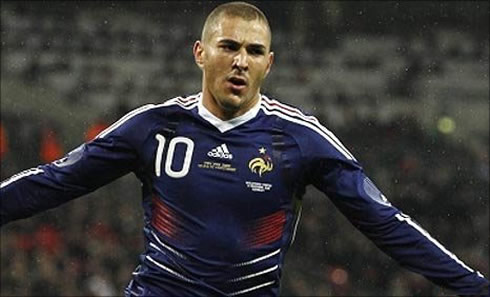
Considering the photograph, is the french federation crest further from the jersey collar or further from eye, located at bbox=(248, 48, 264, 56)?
eye, located at bbox=(248, 48, 264, 56)

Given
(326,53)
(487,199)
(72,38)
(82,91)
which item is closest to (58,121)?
(82,91)

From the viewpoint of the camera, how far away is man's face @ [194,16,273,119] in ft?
12.3

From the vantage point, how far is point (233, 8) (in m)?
3.81

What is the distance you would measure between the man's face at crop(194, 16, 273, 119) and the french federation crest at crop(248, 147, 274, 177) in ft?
0.55

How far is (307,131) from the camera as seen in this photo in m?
3.79

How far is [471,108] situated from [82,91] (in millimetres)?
3601

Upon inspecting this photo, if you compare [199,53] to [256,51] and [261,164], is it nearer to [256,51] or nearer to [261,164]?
[256,51]

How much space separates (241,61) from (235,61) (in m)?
0.02

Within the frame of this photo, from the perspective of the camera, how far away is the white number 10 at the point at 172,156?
379cm

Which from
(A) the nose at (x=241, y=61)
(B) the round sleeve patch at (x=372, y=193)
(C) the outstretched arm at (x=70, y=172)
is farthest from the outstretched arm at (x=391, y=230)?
(C) the outstretched arm at (x=70, y=172)

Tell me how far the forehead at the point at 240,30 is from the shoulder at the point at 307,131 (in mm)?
220

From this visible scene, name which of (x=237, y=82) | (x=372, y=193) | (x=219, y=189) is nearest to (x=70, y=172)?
(x=219, y=189)

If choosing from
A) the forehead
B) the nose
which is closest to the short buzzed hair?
the forehead

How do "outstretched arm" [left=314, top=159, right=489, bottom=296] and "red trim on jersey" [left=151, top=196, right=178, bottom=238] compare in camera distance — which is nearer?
"outstretched arm" [left=314, top=159, right=489, bottom=296]
